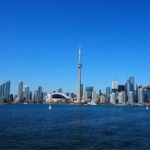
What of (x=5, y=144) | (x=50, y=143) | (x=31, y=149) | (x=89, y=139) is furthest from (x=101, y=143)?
(x=5, y=144)

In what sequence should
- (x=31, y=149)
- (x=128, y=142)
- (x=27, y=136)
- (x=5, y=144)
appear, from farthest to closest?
(x=27, y=136) < (x=128, y=142) < (x=5, y=144) < (x=31, y=149)

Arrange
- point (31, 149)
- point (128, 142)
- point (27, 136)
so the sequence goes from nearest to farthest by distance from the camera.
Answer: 1. point (31, 149)
2. point (128, 142)
3. point (27, 136)

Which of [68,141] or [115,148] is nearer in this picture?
[115,148]

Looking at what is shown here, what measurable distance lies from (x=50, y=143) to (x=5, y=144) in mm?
6282

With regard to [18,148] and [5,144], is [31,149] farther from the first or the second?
[5,144]

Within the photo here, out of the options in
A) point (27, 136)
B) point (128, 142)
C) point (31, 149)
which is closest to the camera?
point (31, 149)

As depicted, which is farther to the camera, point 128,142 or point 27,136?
point 27,136

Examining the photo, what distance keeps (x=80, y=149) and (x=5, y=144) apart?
416 inches

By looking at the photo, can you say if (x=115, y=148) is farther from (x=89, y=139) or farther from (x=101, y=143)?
(x=89, y=139)

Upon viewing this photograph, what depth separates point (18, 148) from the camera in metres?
37.7

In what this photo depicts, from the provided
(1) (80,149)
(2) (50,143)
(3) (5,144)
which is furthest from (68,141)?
(3) (5,144)

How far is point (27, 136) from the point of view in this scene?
159 feet

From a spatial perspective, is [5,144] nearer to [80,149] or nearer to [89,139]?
[80,149]

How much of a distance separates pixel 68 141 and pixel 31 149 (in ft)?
28.8
